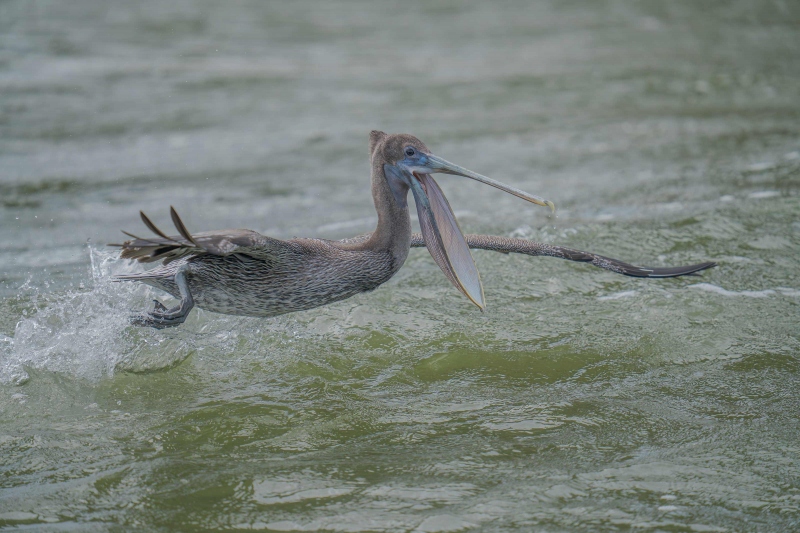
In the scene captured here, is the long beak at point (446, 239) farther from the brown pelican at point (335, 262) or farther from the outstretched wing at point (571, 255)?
the outstretched wing at point (571, 255)

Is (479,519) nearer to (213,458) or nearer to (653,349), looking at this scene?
(213,458)

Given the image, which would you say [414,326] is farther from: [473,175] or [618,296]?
[473,175]

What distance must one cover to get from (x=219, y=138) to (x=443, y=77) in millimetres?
4390


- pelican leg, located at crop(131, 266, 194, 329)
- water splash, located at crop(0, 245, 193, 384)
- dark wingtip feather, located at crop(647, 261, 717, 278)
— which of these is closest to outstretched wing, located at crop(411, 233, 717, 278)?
dark wingtip feather, located at crop(647, 261, 717, 278)

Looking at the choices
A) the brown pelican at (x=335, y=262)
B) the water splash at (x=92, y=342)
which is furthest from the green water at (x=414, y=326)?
the brown pelican at (x=335, y=262)

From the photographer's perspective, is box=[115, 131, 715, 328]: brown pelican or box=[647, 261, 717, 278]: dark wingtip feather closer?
box=[115, 131, 715, 328]: brown pelican

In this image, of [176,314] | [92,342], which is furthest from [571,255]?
[92,342]

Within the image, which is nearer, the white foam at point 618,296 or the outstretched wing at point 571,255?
the outstretched wing at point 571,255

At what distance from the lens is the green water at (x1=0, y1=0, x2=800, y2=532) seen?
4.51 metres

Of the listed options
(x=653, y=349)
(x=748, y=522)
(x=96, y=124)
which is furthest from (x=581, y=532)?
(x=96, y=124)

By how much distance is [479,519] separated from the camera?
167 inches

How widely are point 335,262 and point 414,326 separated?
3.78ft

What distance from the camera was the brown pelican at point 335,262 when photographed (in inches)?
207

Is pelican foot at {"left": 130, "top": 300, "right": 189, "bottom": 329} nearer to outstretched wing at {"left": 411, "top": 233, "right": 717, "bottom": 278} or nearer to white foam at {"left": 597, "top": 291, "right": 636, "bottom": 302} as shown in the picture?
outstretched wing at {"left": 411, "top": 233, "right": 717, "bottom": 278}
